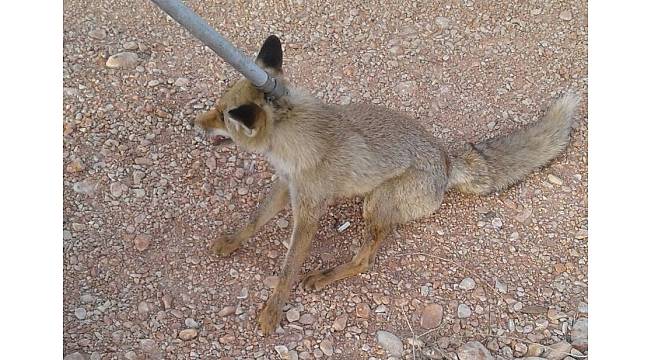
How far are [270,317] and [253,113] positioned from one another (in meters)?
→ 1.66

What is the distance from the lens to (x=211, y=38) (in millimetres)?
3176

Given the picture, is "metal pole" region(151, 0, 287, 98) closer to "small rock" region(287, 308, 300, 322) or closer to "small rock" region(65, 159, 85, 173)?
"small rock" region(287, 308, 300, 322)

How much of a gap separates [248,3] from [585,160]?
4.09 meters

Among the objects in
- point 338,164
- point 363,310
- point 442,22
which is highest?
point 442,22

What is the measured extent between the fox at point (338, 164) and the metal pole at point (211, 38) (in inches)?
18.7

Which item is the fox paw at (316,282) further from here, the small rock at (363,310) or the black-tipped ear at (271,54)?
the black-tipped ear at (271,54)

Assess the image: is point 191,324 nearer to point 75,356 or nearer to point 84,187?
point 75,356

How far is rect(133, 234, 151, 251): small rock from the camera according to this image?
5.16 m

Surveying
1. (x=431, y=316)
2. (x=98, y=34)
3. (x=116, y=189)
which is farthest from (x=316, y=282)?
(x=98, y=34)

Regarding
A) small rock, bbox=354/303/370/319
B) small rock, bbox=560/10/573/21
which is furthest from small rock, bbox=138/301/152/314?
small rock, bbox=560/10/573/21

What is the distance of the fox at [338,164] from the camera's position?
457 centimetres

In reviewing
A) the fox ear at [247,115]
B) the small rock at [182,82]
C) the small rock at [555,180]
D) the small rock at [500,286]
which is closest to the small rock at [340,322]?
the small rock at [500,286]

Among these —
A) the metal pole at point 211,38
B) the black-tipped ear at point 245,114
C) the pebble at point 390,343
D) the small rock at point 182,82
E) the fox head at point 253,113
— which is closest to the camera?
the metal pole at point 211,38

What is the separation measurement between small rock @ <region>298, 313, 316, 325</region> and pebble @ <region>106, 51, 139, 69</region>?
132 inches
